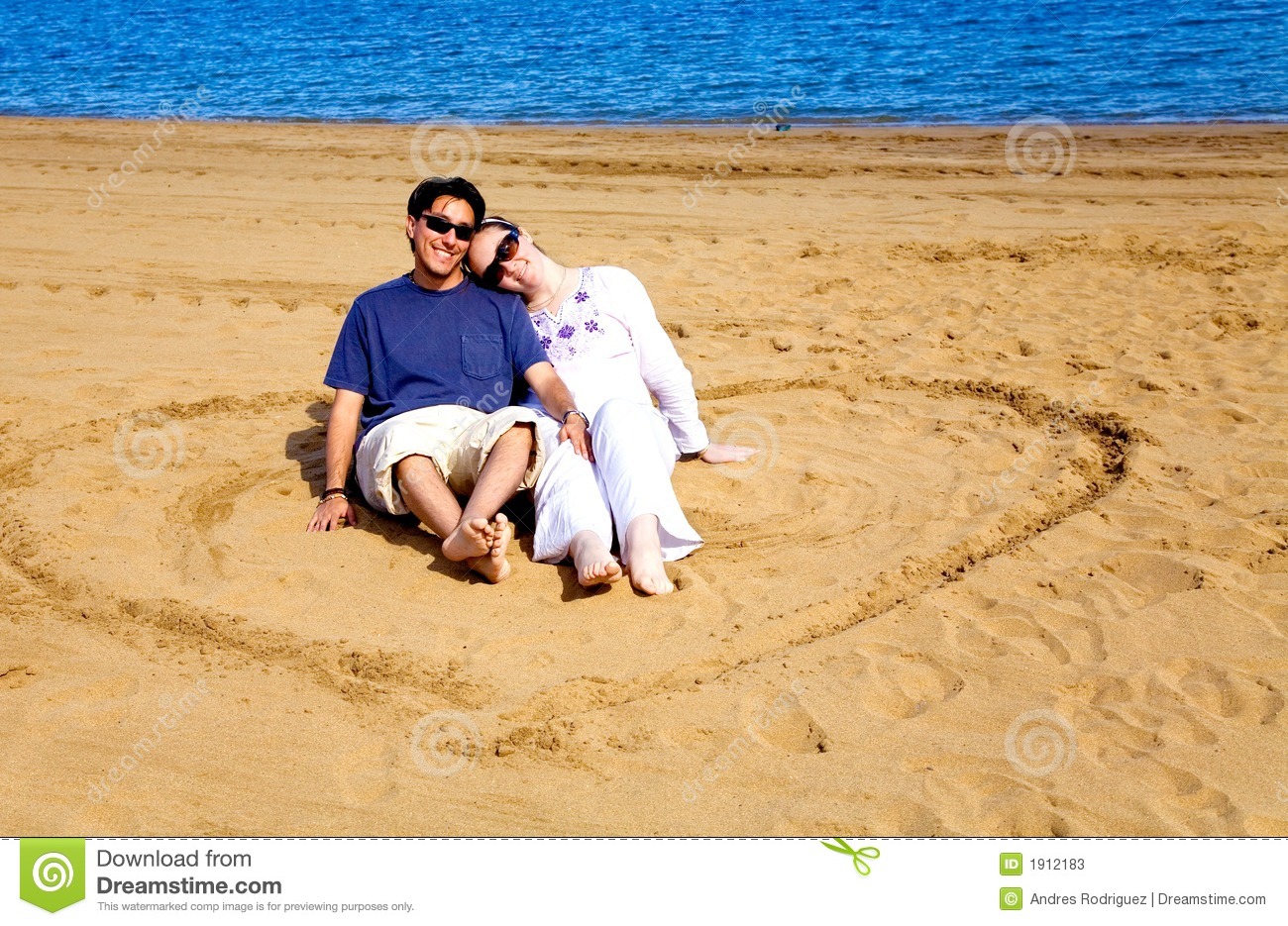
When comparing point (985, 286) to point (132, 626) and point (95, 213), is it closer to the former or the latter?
point (132, 626)

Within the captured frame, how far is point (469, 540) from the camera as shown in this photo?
394 cm

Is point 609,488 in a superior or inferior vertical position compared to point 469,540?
superior

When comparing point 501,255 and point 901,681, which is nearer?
point 901,681

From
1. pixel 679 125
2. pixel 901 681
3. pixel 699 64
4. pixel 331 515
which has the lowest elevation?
pixel 901 681

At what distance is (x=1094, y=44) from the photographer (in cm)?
1827

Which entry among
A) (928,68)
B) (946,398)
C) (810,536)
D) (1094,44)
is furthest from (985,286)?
(1094,44)

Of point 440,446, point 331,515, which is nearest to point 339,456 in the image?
point 331,515

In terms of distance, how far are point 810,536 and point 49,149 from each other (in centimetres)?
1289

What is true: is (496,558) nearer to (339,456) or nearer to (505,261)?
(339,456)

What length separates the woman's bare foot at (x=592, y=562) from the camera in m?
3.82

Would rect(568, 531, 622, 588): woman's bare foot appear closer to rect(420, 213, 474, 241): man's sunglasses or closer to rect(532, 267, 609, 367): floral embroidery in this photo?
rect(532, 267, 609, 367): floral embroidery

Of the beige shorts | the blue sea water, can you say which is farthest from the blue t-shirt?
the blue sea water

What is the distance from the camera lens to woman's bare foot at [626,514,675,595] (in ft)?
13.1

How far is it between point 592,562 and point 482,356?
1161 mm
